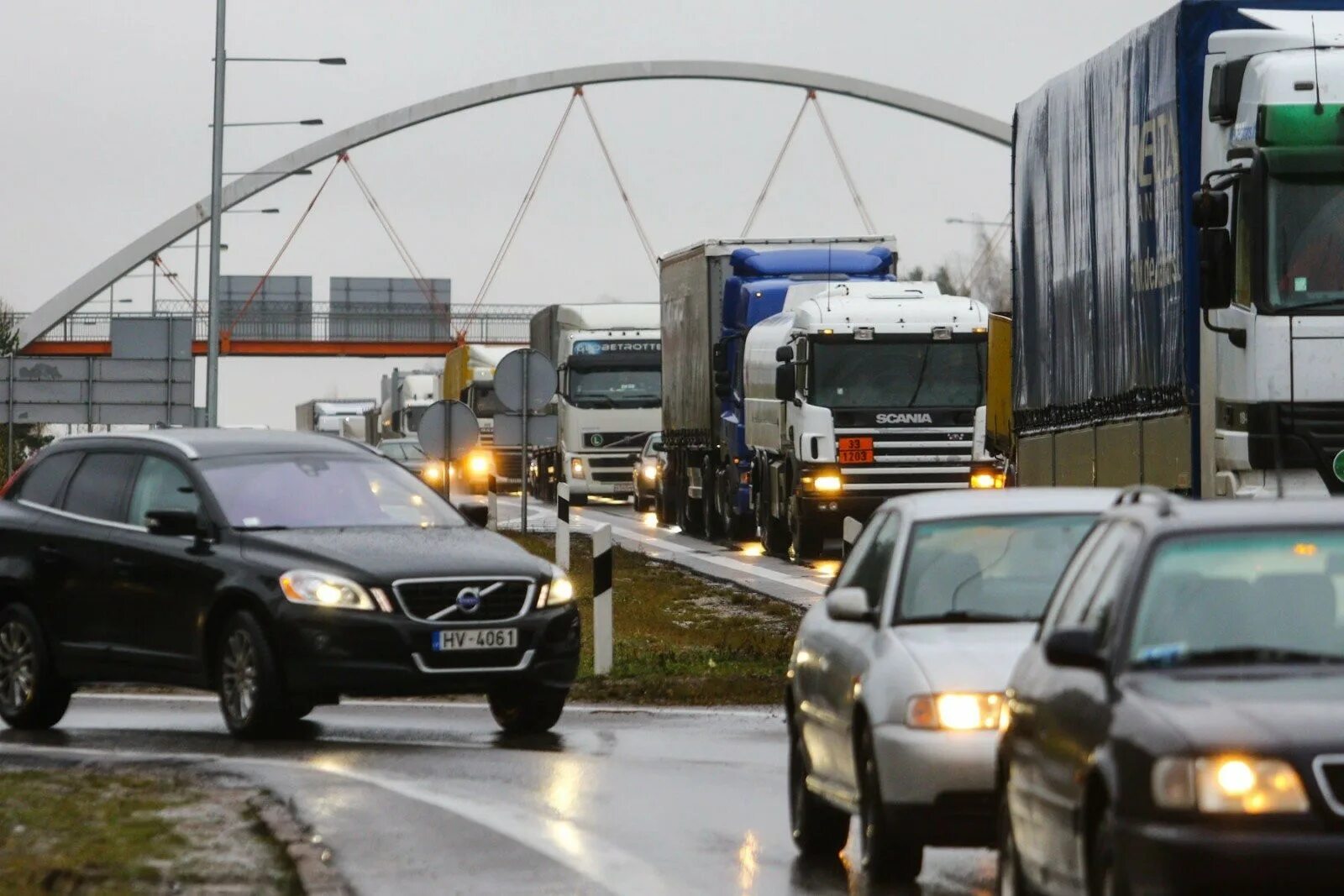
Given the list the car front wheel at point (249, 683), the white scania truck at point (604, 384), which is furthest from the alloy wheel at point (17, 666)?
the white scania truck at point (604, 384)

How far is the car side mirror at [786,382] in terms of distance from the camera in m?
35.8

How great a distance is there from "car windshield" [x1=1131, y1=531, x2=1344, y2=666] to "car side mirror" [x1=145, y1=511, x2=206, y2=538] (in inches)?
356

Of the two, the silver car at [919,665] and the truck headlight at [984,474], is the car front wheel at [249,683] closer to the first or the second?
the silver car at [919,665]

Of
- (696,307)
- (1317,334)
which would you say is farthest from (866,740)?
(696,307)

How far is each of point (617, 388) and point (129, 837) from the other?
149ft

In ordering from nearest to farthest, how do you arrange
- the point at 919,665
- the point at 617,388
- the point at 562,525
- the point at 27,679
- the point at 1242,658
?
the point at 1242,658 < the point at 919,665 < the point at 27,679 < the point at 562,525 < the point at 617,388

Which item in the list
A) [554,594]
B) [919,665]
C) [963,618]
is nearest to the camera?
[919,665]

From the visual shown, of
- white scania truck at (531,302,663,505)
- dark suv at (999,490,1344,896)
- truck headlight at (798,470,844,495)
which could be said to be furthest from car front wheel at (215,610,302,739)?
white scania truck at (531,302,663,505)

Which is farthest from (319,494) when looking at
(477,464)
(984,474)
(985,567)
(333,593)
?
(477,464)

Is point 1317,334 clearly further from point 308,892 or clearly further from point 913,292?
point 913,292

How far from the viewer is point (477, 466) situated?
65562 millimetres

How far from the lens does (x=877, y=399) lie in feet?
119

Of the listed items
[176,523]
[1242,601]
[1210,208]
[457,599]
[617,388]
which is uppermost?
[617,388]

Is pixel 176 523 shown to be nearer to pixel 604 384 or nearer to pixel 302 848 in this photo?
pixel 302 848
